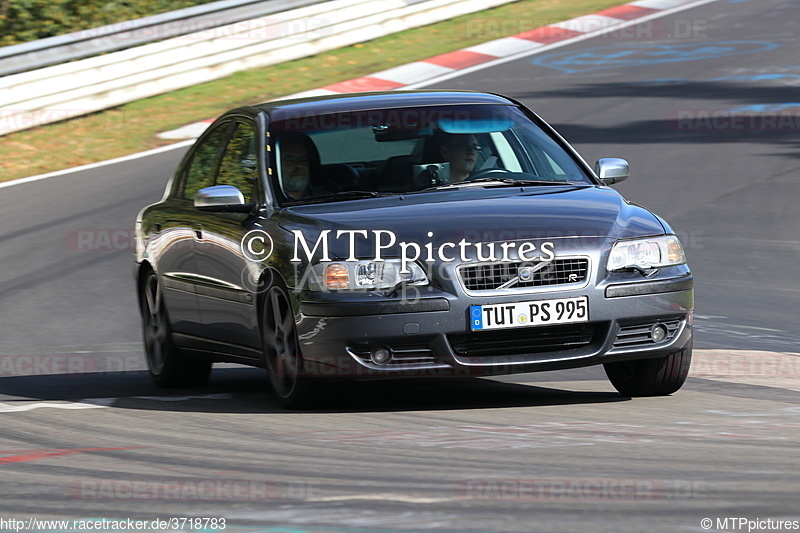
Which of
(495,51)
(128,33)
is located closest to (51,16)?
(128,33)

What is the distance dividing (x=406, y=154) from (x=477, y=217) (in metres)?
1.04

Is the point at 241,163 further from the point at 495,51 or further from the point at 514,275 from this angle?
the point at 495,51

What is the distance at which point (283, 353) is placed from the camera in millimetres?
7336

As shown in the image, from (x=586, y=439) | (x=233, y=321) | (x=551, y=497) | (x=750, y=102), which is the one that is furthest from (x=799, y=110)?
(x=551, y=497)

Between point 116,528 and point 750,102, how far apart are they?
15.9 metres

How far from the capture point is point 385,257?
22.5 feet

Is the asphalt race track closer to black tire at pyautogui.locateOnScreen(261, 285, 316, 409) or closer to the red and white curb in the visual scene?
black tire at pyautogui.locateOnScreen(261, 285, 316, 409)

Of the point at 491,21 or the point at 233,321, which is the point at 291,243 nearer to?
the point at 233,321

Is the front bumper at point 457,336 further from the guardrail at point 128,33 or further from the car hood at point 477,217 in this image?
the guardrail at point 128,33

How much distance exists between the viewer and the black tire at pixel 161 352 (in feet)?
29.0

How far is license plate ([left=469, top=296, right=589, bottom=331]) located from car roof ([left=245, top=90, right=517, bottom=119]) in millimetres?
1812

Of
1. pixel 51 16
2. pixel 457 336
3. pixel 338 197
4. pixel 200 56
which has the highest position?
pixel 338 197

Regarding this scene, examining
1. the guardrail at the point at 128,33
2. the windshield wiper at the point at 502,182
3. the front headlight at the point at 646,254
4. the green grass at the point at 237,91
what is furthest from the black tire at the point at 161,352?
the guardrail at the point at 128,33

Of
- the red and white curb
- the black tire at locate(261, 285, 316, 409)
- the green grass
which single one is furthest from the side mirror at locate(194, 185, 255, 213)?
the red and white curb
